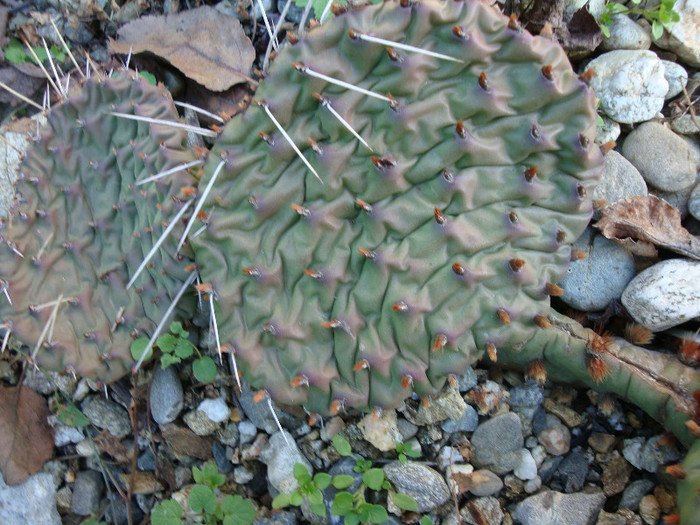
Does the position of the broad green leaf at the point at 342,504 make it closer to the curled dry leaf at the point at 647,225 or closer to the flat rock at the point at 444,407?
the flat rock at the point at 444,407

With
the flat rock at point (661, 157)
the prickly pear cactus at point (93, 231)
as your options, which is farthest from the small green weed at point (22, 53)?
the flat rock at point (661, 157)

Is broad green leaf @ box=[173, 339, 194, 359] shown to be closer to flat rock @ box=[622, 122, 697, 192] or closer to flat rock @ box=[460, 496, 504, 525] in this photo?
flat rock @ box=[460, 496, 504, 525]

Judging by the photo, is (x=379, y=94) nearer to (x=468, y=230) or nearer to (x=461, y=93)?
(x=461, y=93)

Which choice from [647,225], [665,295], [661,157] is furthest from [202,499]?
[661,157]

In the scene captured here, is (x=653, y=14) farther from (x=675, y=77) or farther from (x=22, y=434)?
(x=22, y=434)

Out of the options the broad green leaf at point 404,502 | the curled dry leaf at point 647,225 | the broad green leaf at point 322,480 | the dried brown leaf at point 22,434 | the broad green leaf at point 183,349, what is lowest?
the dried brown leaf at point 22,434

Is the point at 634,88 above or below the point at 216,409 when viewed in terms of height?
above

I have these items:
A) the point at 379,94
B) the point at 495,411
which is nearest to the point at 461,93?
the point at 379,94
